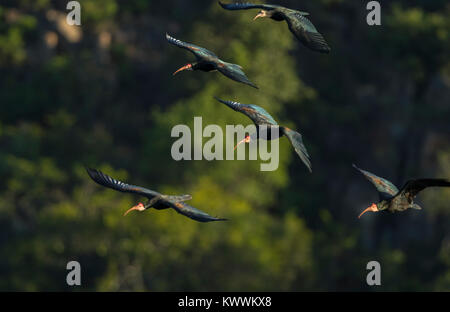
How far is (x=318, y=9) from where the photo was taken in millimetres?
57500

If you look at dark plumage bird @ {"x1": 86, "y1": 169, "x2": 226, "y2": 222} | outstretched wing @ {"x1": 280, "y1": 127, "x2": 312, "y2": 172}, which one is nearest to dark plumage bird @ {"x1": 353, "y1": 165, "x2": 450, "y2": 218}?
outstretched wing @ {"x1": 280, "y1": 127, "x2": 312, "y2": 172}

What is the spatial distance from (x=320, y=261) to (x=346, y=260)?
113cm

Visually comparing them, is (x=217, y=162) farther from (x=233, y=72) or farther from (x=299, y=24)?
(x=299, y=24)

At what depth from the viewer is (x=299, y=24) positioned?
1570cm

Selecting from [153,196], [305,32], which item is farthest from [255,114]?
[153,196]

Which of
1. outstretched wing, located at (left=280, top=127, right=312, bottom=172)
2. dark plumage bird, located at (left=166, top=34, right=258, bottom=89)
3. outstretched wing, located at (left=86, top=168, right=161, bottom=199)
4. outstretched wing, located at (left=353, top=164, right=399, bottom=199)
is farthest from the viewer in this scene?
dark plumage bird, located at (left=166, top=34, right=258, bottom=89)

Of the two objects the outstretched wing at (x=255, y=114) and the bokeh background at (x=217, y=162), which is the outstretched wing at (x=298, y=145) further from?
the bokeh background at (x=217, y=162)

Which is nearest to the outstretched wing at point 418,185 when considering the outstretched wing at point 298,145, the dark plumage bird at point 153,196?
the outstretched wing at point 298,145

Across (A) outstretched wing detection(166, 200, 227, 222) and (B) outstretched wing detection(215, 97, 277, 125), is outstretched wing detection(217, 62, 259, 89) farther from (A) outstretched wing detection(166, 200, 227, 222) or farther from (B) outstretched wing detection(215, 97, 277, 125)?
(A) outstretched wing detection(166, 200, 227, 222)

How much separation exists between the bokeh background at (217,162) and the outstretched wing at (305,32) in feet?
87.0

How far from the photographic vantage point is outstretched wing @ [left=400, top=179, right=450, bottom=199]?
42.4 ft

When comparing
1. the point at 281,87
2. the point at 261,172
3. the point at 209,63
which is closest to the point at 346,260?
the point at 261,172

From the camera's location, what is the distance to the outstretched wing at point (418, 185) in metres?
12.9

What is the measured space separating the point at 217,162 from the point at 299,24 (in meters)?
34.2
